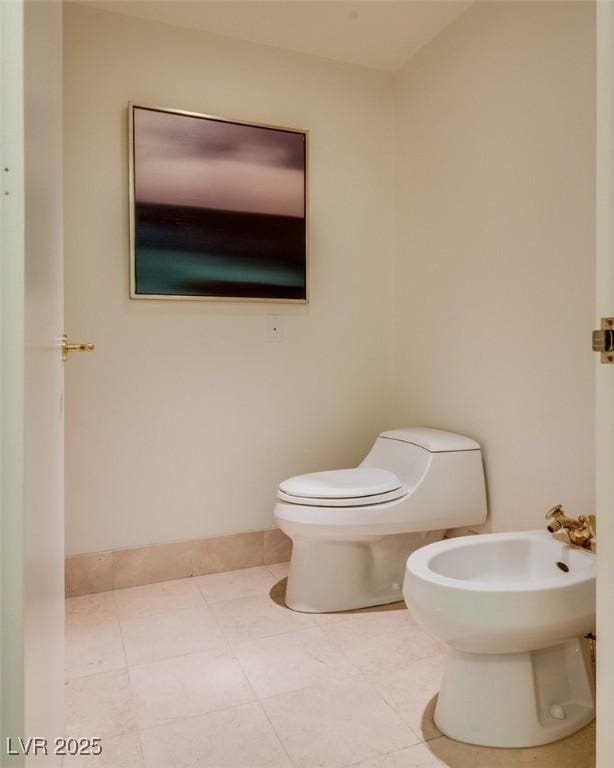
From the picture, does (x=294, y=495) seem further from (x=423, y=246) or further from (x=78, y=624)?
(x=423, y=246)

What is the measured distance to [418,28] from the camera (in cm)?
229

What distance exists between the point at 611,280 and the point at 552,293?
98cm

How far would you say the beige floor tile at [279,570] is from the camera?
239 centimetres

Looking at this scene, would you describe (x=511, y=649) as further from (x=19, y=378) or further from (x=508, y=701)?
(x=19, y=378)

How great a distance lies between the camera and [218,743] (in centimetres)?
136

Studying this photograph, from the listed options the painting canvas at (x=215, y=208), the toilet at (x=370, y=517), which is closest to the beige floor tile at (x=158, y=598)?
the toilet at (x=370, y=517)

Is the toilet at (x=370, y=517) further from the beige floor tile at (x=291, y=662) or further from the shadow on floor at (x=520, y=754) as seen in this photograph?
the shadow on floor at (x=520, y=754)

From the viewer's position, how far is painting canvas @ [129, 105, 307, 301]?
2229 millimetres

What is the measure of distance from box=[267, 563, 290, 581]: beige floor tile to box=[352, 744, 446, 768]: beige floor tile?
3.63ft

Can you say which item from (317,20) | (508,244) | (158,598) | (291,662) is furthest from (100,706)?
(317,20)

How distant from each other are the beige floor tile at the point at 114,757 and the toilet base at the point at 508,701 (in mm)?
747

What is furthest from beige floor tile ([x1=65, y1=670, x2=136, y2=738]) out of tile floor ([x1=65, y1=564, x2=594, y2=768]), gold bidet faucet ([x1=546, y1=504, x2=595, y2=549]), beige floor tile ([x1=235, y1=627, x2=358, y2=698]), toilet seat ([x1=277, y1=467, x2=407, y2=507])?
gold bidet faucet ([x1=546, y1=504, x2=595, y2=549])

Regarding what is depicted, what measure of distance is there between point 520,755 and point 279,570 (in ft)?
4.29

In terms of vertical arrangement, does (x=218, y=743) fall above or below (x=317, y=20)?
below
